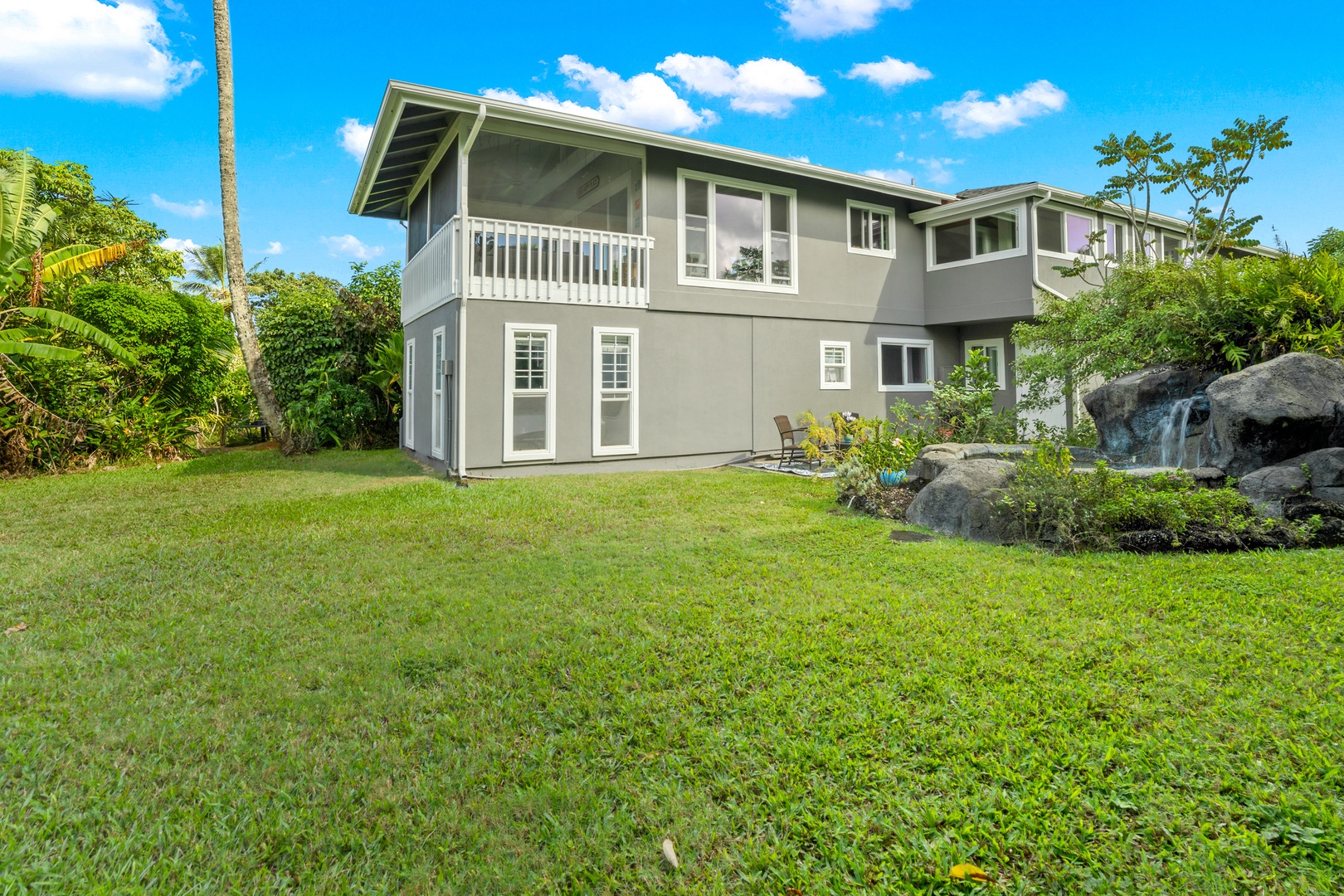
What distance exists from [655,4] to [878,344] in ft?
29.9

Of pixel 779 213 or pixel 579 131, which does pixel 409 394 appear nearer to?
pixel 579 131

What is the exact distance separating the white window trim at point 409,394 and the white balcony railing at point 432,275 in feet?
2.30

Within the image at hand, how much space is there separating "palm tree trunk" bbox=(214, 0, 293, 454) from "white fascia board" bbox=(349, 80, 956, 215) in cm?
230

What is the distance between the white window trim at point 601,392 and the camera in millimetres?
11703

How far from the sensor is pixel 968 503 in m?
6.76

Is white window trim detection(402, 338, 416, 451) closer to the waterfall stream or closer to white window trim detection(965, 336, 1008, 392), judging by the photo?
white window trim detection(965, 336, 1008, 392)

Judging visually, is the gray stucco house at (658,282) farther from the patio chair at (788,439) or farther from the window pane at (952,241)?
the patio chair at (788,439)

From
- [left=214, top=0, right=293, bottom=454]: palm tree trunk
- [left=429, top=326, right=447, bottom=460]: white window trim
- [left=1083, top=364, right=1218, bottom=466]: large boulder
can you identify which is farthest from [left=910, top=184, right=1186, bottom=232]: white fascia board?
[left=214, top=0, right=293, bottom=454]: palm tree trunk

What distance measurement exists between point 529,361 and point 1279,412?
30.5ft

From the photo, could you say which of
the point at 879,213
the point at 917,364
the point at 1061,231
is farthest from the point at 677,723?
the point at 1061,231

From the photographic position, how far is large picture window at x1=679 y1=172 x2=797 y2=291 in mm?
12969

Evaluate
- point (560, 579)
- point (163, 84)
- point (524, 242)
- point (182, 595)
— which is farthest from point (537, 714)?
point (163, 84)

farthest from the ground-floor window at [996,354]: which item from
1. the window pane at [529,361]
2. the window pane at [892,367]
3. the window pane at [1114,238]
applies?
the window pane at [529,361]

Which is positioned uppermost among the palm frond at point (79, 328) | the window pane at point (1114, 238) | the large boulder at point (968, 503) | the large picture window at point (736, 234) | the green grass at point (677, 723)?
the window pane at point (1114, 238)
